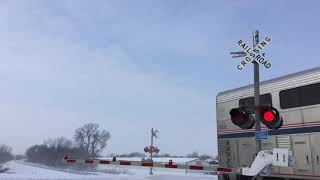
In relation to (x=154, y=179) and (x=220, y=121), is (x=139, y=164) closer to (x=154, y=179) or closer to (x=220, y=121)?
(x=220, y=121)

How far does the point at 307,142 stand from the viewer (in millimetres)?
12859

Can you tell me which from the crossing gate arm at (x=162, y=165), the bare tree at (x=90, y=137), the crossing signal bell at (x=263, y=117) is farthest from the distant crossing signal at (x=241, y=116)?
the bare tree at (x=90, y=137)

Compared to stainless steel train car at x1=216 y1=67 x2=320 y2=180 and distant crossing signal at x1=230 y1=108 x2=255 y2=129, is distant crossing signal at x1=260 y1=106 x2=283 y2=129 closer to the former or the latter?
distant crossing signal at x1=230 y1=108 x2=255 y2=129

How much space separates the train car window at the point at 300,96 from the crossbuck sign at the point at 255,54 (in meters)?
4.70

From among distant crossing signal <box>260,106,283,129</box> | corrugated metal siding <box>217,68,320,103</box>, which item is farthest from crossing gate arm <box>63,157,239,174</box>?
corrugated metal siding <box>217,68,320,103</box>

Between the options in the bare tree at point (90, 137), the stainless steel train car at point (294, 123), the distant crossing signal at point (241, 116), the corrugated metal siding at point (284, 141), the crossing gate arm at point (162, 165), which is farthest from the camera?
the bare tree at point (90, 137)

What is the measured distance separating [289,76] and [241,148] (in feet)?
10.9

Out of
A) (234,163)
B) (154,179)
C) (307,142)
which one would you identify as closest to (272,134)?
(307,142)

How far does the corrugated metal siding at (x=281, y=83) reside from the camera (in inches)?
508

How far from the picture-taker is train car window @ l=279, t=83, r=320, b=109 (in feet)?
41.5

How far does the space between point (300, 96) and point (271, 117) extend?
558cm

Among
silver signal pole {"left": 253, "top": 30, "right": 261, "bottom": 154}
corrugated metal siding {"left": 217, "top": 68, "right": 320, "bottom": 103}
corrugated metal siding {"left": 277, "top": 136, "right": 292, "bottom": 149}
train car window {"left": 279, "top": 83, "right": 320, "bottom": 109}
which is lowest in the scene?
corrugated metal siding {"left": 277, "top": 136, "right": 292, "bottom": 149}

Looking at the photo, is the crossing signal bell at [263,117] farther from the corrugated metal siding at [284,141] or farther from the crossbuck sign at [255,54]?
the corrugated metal siding at [284,141]

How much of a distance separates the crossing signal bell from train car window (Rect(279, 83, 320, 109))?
4.82 metres
